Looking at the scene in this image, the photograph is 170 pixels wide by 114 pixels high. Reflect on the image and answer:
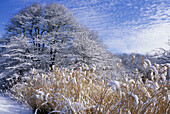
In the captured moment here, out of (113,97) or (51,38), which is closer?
(113,97)

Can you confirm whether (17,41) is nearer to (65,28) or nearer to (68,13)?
(65,28)

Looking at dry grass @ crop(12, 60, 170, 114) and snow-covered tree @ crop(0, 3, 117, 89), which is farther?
snow-covered tree @ crop(0, 3, 117, 89)

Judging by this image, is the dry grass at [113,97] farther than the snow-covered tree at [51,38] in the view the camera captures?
No

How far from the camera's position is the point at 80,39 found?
12.7 meters

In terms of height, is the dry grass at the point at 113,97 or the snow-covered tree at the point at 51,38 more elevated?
the snow-covered tree at the point at 51,38

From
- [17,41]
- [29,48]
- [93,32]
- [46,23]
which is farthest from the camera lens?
[93,32]

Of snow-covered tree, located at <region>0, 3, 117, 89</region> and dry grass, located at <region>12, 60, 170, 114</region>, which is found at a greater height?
snow-covered tree, located at <region>0, 3, 117, 89</region>

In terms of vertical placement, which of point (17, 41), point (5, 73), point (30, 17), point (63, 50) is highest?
point (30, 17)

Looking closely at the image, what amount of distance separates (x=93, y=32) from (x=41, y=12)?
717 centimetres

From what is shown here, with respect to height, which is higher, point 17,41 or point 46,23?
point 46,23

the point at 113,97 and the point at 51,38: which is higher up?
A: the point at 51,38

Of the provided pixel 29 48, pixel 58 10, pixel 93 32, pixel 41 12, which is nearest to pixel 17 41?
pixel 29 48

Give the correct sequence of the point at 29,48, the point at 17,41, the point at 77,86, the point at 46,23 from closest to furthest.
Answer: the point at 77,86, the point at 17,41, the point at 29,48, the point at 46,23

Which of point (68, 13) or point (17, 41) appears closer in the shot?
point (17, 41)
